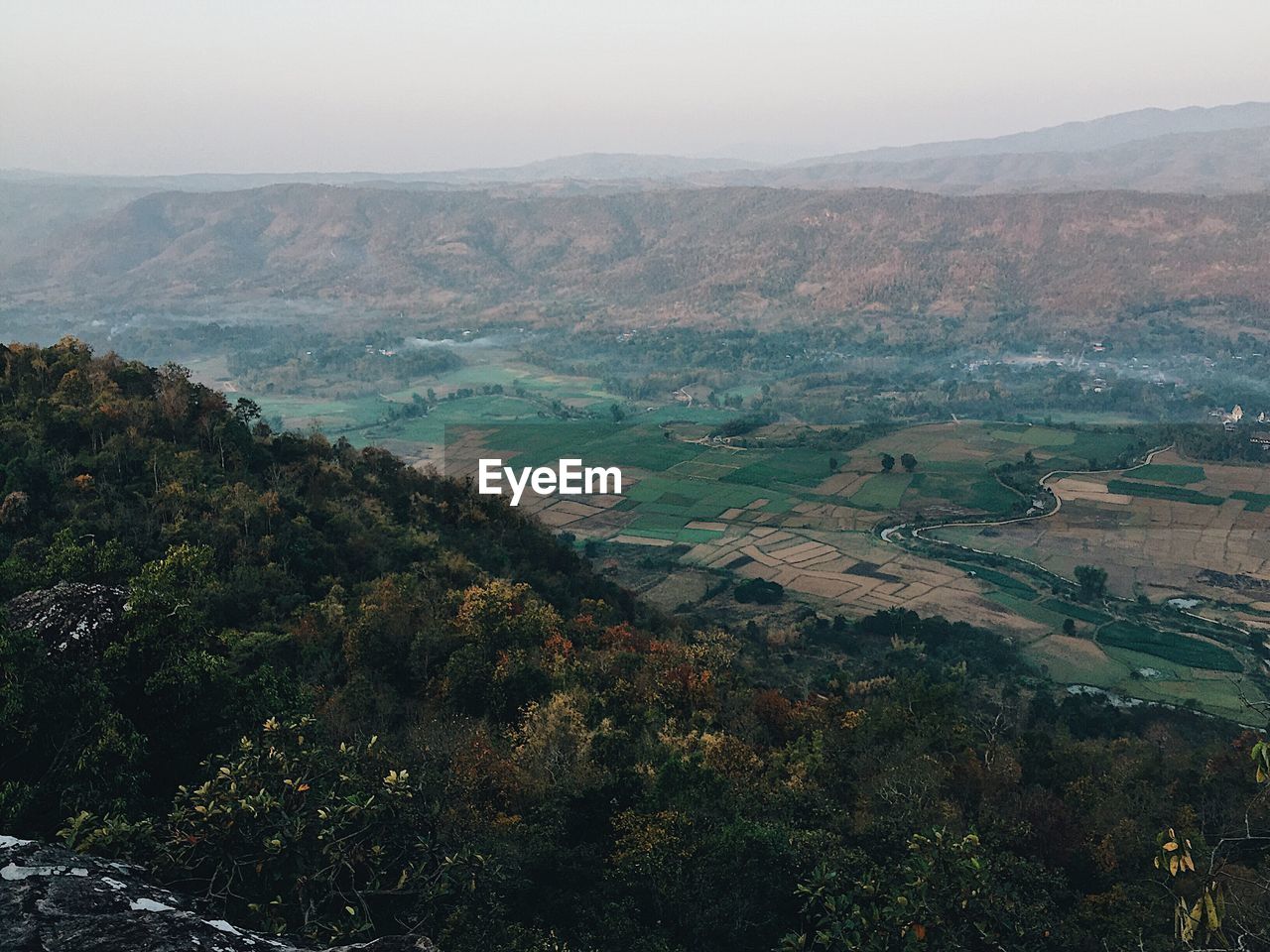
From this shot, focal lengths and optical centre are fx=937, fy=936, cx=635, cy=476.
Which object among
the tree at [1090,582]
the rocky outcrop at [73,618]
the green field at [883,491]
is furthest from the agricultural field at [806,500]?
the rocky outcrop at [73,618]

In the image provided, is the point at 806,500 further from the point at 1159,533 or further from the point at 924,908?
the point at 924,908

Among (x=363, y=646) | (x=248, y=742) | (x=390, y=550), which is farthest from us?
(x=390, y=550)

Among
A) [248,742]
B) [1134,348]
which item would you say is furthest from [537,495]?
[1134,348]

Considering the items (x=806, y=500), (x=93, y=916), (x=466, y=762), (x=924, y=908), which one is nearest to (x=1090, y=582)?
(x=806, y=500)

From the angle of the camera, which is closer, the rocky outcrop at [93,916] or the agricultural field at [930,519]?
the rocky outcrop at [93,916]

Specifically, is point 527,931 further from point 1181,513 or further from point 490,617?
point 1181,513

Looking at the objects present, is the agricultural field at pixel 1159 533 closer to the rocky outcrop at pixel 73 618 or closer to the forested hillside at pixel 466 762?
the forested hillside at pixel 466 762

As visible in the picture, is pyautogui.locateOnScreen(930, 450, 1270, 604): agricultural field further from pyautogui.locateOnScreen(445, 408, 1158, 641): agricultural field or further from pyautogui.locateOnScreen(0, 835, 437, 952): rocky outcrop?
pyautogui.locateOnScreen(0, 835, 437, 952): rocky outcrop

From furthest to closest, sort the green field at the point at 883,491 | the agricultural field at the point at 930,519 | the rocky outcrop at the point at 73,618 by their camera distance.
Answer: the green field at the point at 883,491
the agricultural field at the point at 930,519
the rocky outcrop at the point at 73,618
